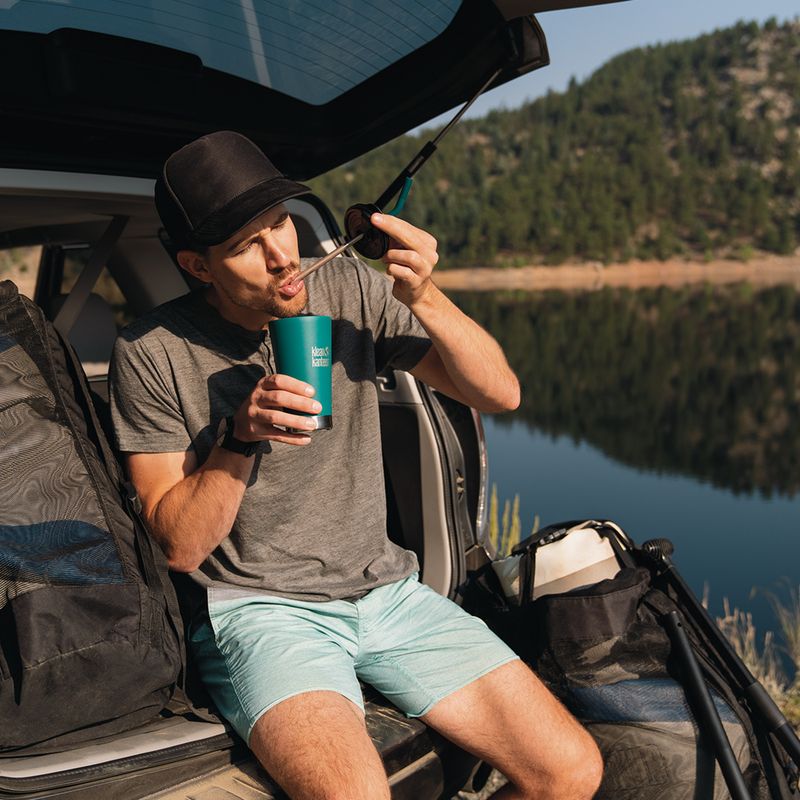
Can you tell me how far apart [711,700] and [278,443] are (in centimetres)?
106

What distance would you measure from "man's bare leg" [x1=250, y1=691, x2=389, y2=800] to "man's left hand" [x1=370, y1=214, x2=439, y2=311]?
81cm

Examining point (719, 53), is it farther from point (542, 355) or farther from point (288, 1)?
point (288, 1)

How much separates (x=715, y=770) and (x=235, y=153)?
162 cm

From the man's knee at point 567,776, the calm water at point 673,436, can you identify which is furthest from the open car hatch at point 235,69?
the calm water at point 673,436

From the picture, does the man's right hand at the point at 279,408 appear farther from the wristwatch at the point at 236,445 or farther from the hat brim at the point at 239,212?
the hat brim at the point at 239,212

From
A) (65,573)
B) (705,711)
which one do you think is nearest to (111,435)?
(65,573)

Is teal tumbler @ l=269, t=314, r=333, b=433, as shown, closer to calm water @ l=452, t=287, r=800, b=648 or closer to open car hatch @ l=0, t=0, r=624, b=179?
open car hatch @ l=0, t=0, r=624, b=179

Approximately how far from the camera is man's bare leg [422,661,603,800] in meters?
1.87

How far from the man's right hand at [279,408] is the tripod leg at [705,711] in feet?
3.20

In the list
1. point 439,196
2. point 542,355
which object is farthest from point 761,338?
point 439,196

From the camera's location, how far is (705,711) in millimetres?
1961

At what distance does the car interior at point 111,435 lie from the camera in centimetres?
167

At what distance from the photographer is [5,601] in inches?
63.2

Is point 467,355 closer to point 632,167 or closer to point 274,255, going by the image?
point 274,255
